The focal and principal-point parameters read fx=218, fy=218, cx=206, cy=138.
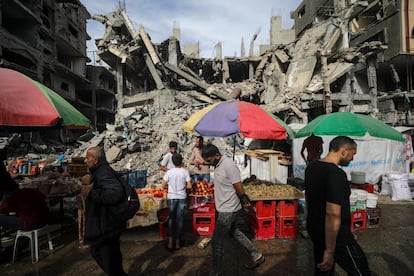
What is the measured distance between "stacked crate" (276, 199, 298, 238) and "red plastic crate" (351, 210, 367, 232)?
56.7 inches

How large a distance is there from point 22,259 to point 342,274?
222 inches

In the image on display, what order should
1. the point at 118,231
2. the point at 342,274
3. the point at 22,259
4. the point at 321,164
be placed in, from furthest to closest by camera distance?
the point at 22,259
the point at 342,274
the point at 118,231
the point at 321,164

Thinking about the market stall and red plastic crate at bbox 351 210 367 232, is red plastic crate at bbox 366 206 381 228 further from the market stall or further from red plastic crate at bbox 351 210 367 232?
the market stall

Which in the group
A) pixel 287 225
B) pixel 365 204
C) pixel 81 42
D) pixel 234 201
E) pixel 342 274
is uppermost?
pixel 81 42

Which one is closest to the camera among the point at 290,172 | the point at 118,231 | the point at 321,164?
the point at 321,164

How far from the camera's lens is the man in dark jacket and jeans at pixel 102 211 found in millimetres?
2482

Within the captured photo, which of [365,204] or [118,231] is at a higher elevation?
[118,231]

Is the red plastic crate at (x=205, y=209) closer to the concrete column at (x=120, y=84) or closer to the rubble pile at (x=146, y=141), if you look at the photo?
the rubble pile at (x=146, y=141)

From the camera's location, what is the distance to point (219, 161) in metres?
3.38

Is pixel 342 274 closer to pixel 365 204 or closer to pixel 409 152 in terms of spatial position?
pixel 365 204

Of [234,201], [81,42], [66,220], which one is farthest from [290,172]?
[81,42]

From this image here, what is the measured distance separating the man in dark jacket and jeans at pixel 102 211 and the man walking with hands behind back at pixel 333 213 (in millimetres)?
2188

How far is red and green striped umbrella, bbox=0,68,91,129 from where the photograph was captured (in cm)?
297

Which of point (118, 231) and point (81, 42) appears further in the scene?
point (81, 42)
